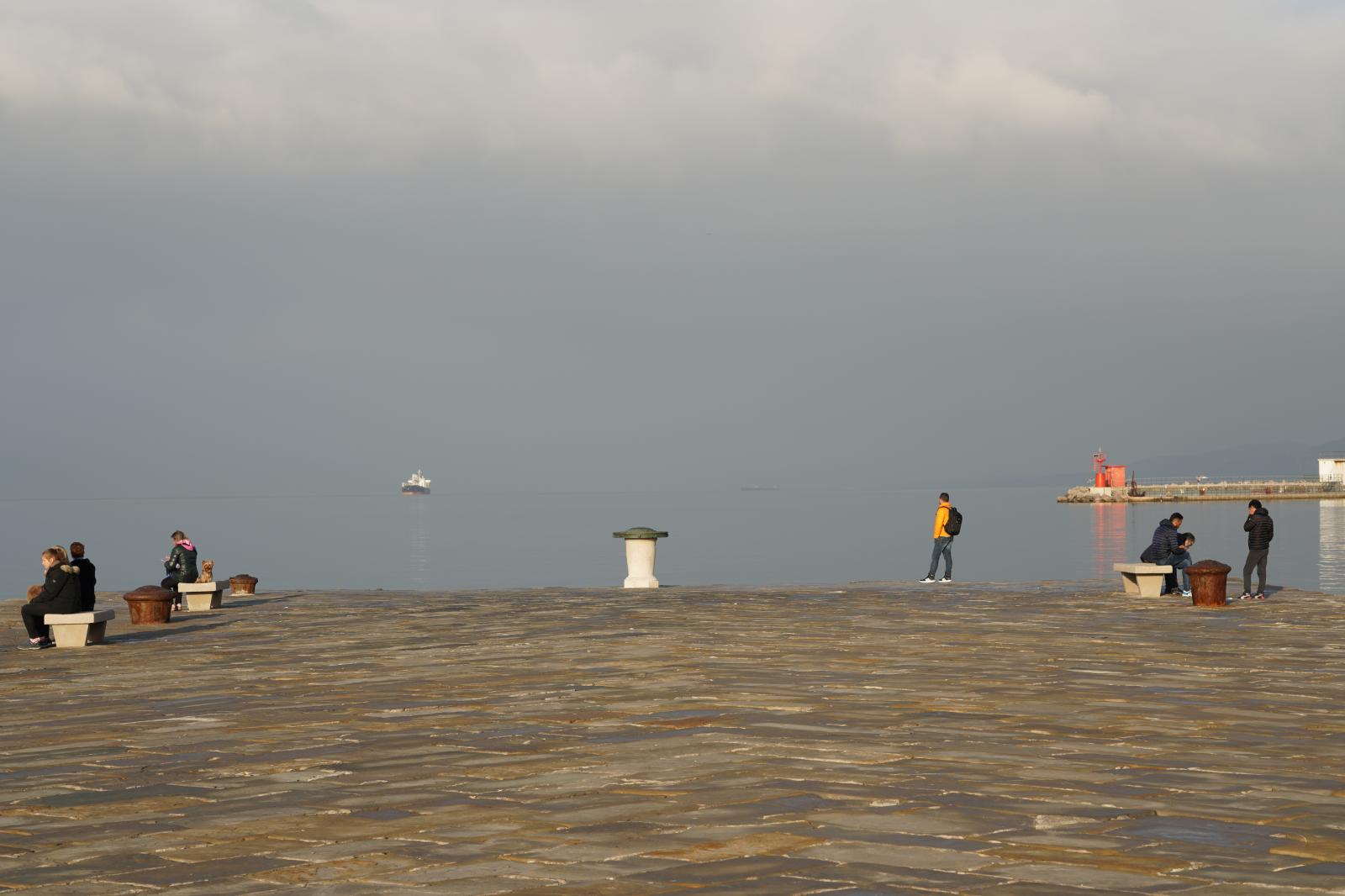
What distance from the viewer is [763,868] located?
5.92 metres

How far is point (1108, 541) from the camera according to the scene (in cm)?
11006

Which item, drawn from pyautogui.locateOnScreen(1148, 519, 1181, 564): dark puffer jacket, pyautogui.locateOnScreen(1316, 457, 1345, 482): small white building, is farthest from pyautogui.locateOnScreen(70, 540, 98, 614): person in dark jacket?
pyautogui.locateOnScreen(1316, 457, 1345, 482): small white building

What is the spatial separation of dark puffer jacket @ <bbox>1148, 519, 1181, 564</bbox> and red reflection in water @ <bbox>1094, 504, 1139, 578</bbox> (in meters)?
21.6

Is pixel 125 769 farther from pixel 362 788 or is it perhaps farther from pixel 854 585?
pixel 854 585

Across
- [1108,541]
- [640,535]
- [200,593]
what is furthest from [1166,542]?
[1108,541]

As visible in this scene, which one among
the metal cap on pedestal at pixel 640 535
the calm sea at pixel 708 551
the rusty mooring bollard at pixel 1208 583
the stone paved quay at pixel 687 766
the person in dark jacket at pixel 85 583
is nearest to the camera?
the stone paved quay at pixel 687 766

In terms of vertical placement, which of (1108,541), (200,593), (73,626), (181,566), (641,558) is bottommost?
(73,626)

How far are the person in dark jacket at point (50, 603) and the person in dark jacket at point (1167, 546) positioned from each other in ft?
58.2

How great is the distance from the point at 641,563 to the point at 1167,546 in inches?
415

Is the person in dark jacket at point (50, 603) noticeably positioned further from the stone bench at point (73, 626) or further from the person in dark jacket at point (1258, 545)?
the person in dark jacket at point (1258, 545)

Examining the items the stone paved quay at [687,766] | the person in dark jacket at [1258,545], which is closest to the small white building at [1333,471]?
the person in dark jacket at [1258,545]

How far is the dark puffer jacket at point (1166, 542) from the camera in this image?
2414 cm

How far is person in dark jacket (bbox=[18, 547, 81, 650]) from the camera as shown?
58.8 ft

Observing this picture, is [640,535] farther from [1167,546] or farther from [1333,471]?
[1333,471]
